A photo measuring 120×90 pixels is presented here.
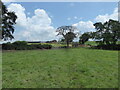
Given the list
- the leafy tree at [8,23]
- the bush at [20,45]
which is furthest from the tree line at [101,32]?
the bush at [20,45]

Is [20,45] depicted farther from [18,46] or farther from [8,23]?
[8,23]

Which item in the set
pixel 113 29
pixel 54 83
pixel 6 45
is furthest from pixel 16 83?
pixel 113 29

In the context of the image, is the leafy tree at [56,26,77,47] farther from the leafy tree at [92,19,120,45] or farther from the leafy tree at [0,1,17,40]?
the leafy tree at [0,1,17,40]

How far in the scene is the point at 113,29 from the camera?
789 inches

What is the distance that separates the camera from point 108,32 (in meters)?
21.2

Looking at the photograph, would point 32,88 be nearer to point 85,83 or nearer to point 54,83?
point 54,83

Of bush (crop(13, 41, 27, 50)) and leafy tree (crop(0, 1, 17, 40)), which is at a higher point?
leafy tree (crop(0, 1, 17, 40))

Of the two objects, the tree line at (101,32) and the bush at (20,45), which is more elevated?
the tree line at (101,32)

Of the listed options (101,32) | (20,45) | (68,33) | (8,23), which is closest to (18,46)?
(20,45)

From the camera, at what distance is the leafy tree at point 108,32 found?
65.4 feet

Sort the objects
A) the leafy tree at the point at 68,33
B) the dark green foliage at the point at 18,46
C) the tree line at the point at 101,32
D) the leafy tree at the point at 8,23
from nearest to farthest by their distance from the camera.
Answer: the dark green foliage at the point at 18,46
the leafy tree at the point at 8,23
the tree line at the point at 101,32
the leafy tree at the point at 68,33

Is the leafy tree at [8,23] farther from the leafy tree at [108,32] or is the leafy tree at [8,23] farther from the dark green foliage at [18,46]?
the leafy tree at [108,32]

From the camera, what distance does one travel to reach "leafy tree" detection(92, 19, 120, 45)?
19.9 metres

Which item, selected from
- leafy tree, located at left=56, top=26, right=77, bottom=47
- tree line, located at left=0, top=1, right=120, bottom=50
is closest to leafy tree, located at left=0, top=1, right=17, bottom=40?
tree line, located at left=0, top=1, right=120, bottom=50
